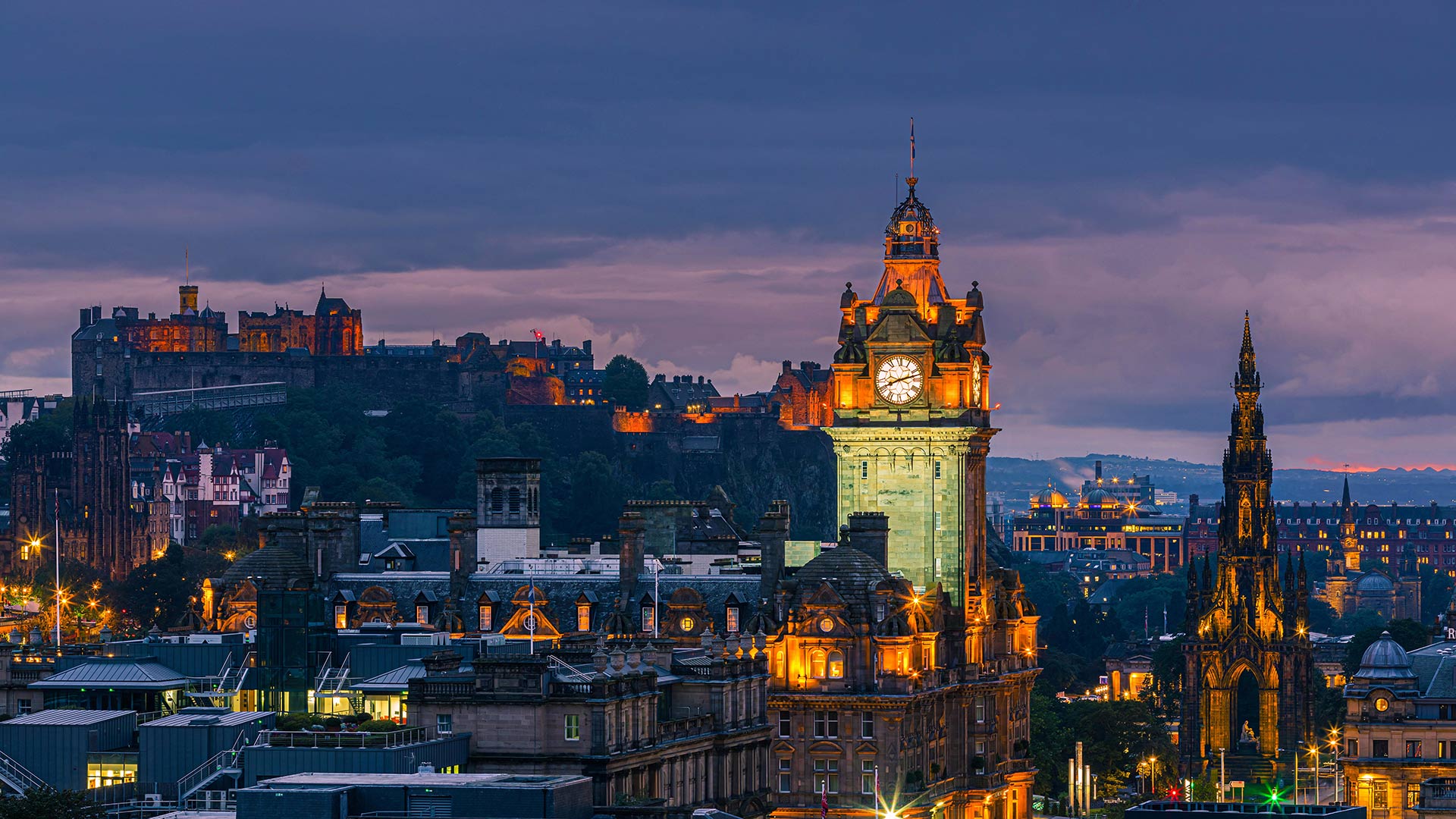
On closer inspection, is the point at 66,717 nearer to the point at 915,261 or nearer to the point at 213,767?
the point at 213,767

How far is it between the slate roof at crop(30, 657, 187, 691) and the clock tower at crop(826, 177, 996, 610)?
48752mm

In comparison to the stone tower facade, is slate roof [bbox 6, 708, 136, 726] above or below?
below

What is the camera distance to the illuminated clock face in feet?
618

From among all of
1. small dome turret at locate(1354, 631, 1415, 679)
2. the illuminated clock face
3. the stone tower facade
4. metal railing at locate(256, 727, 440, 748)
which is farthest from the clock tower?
metal railing at locate(256, 727, 440, 748)

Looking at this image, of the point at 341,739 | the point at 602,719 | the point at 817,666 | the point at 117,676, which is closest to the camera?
the point at 341,739

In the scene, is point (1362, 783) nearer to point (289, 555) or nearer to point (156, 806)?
point (289, 555)

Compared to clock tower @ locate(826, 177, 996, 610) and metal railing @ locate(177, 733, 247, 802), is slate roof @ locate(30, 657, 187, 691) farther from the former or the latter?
clock tower @ locate(826, 177, 996, 610)

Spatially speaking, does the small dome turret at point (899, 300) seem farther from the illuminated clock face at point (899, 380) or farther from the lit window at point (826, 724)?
the lit window at point (826, 724)

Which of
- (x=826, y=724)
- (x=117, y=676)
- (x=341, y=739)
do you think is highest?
(x=117, y=676)

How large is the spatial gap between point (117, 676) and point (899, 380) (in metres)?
55.1

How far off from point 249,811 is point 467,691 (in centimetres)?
1862

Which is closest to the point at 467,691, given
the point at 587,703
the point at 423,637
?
the point at 587,703

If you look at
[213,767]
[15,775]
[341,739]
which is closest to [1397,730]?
[341,739]

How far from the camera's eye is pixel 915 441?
188 m
